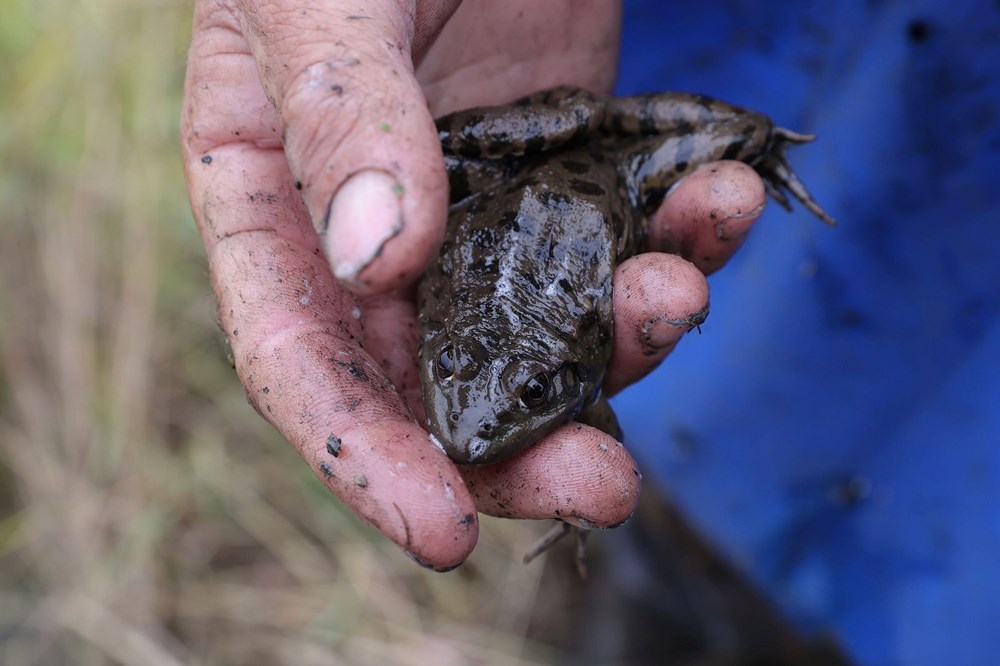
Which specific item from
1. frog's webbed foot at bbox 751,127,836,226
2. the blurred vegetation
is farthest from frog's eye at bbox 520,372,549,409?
the blurred vegetation

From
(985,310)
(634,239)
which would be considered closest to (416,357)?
(634,239)

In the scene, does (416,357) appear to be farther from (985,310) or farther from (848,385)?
(985,310)

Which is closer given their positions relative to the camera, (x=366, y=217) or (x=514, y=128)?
(x=366, y=217)

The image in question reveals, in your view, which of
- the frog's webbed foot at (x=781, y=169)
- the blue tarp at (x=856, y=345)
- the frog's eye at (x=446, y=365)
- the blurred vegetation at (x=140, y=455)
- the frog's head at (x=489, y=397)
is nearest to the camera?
the frog's head at (x=489, y=397)

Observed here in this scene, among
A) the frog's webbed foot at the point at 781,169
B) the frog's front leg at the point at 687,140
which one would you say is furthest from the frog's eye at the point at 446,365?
the frog's webbed foot at the point at 781,169

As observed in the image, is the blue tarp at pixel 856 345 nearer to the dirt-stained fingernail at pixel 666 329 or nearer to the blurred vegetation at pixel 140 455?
the dirt-stained fingernail at pixel 666 329

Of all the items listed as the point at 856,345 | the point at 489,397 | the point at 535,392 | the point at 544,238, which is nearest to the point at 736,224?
the point at 544,238

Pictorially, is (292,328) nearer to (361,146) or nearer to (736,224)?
(361,146)
